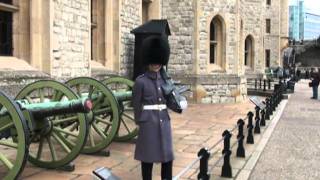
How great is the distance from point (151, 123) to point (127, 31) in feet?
33.5

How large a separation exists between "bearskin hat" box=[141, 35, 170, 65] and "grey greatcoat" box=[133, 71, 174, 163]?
0.14 metres

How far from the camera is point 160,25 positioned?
15.1 m

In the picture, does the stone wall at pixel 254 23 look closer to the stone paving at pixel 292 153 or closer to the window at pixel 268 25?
the window at pixel 268 25

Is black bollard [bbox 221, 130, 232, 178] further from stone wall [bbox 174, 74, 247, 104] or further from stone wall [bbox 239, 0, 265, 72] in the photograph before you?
stone wall [bbox 239, 0, 265, 72]

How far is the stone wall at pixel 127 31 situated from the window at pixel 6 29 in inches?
193

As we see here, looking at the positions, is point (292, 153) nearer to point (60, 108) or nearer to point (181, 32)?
point (60, 108)

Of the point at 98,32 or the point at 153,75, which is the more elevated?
the point at 98,32

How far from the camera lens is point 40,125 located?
6.30 meters

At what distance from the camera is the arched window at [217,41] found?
19.5 m

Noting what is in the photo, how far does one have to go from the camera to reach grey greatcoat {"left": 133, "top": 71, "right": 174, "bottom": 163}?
5.12 m

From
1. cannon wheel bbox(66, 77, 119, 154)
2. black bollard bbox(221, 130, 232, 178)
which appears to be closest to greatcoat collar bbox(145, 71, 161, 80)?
black bollard bbox(221, 130, 232, 178)

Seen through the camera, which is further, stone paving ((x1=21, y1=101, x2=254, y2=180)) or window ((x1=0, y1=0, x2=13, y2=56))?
window ((x1=0, y1=0, x2=13, y2=56))

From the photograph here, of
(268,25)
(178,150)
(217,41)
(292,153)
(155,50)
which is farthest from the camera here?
(268,25)

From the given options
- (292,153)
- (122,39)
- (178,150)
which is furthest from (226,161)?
(122,39)
